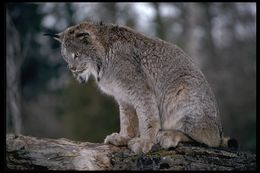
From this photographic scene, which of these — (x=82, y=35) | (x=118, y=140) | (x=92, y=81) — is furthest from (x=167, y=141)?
(x=92, y=81)

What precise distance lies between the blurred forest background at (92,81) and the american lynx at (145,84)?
7999 millimetres

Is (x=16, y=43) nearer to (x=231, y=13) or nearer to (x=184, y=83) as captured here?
(x=231, y=13)

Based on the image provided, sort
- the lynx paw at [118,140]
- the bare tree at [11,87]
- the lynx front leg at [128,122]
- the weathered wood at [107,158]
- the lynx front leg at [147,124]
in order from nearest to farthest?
the weathered wood at [107,158] → the lynx front leg at [147,124] → the lynx paw at [118,140] → the lynx front leg at [128,122] → the bare tree at [11,87]

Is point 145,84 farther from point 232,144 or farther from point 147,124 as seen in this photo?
point 232,144

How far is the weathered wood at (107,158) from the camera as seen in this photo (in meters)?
6.62

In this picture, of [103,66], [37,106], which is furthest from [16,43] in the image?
[103,66]

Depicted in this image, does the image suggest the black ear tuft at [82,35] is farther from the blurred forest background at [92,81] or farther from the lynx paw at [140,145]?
the blurred forest background at [92,81]

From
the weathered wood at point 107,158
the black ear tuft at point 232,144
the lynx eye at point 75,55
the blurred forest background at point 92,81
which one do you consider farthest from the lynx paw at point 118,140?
the blurred forest background at point 92,81

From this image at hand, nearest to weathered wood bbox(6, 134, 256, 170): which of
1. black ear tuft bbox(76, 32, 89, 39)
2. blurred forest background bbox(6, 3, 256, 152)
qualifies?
black ear tuft bbox(76, 32, 89, 39)

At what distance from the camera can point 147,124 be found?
701 centimetres

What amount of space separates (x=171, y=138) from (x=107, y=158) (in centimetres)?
88

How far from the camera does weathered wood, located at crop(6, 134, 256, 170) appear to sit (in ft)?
21.7

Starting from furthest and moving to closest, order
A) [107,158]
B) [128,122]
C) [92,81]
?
[92,81], [128,122], [107,158]

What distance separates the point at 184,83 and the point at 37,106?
1890 centimetres
